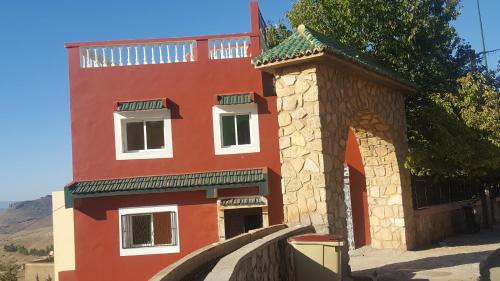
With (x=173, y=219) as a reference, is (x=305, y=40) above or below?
above

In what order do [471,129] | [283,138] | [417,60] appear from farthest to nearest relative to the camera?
[417,60], [471,129], [283,138]

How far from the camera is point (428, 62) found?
1762 centimetres

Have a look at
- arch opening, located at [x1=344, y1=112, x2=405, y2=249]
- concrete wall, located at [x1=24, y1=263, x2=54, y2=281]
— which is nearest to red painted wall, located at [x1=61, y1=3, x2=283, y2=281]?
arch opening, located at [x1=344, y1=112, x2=405, y2=249]

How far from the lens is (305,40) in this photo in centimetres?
1098

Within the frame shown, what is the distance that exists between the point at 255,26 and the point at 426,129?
→ 619cm

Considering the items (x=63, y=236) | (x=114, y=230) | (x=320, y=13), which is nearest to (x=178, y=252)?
(x=114, y=230)

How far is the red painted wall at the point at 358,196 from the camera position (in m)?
15.6

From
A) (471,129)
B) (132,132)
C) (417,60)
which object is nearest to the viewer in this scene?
(471,129)

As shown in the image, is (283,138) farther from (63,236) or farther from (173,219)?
(63,236)

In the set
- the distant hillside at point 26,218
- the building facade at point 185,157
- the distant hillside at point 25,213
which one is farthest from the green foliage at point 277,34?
the distant hillside at point 25,213

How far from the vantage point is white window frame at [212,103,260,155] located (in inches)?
595

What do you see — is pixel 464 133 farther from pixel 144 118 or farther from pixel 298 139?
pixel 144 118

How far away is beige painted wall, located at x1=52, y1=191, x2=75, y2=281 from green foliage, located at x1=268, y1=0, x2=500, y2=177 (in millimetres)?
11120

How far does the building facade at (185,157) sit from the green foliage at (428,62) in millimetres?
1281
